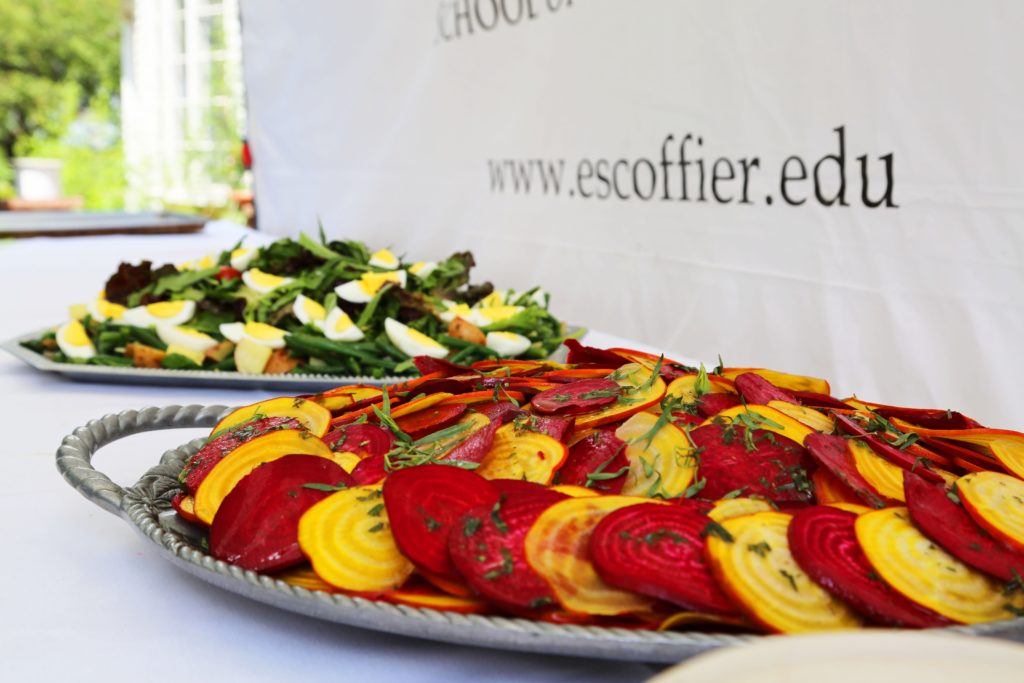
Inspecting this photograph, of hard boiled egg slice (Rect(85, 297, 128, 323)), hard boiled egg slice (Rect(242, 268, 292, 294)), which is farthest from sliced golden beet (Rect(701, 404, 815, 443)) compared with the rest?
hard boiled egg slice (Rect(85, 297, 128, 323))

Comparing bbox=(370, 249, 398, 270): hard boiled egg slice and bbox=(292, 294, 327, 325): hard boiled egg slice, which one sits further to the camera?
bbox=(370, 249, 398, 270): hard boiled egg slice

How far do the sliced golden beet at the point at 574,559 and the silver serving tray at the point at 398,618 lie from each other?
1.0 inches

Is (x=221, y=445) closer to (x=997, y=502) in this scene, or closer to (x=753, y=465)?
(x=753, y=465)

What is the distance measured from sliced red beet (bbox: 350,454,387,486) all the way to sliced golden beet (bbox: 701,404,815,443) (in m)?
0.27

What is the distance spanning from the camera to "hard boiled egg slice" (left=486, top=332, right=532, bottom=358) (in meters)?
1.71

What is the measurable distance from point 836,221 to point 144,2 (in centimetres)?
1003

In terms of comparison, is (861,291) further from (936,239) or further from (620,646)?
(620,646)

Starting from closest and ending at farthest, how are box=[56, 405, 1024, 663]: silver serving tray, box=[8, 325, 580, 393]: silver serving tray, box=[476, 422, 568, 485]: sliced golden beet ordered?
1. box=[56, 405, 1024, 663]: silver serving tray
2. box=[476, 422, 568, 485]: sliced golden beet
3. box=[8, 325, 580, 393]: silver serving tray

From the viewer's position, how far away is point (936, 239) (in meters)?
1.64

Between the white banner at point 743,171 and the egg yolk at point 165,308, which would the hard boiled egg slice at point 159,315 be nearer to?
the egg yolk at point 165,308

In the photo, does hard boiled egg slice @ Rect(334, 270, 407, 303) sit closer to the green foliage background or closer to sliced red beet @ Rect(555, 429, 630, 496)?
sliced red beet @ Rect(555, 429, 630, 496)

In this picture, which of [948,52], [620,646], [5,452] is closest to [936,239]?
[948,52]

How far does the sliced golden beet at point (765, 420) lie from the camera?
79 cm

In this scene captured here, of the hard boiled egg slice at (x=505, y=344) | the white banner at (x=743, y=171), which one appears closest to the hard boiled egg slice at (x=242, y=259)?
the hard boiled egg slice at (x=505, y=344)
